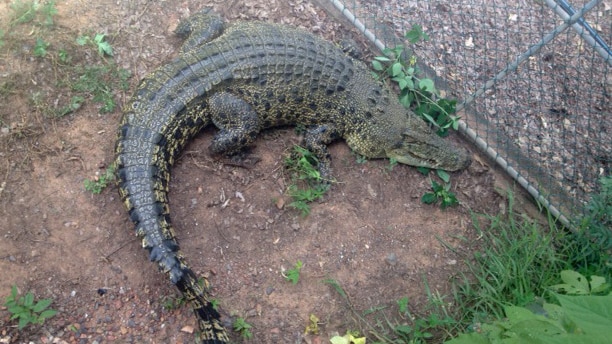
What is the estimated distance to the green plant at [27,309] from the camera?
11.2 feet

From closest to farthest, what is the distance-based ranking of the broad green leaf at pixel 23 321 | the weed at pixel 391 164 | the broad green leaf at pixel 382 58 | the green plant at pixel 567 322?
the green plant at pixel 567 322 < the broad green leaf at pixel 23 321 < the weed at pixel 391 164 < the broad green leaf at pixel 382 58

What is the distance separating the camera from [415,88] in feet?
15.8

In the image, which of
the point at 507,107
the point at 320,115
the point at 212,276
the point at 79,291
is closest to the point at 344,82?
the point at 320,115

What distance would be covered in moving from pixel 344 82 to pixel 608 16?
3081 millimetres

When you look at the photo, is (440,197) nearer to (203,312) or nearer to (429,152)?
(429,152)

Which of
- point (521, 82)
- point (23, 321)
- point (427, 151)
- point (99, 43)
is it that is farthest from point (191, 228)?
point (521, 82)

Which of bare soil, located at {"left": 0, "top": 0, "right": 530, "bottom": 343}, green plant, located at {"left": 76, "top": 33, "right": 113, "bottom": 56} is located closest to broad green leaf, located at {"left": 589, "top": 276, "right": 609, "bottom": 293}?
bare soil, located at {"left": 0, "top": 0, "right": 530, "bottom": 343}

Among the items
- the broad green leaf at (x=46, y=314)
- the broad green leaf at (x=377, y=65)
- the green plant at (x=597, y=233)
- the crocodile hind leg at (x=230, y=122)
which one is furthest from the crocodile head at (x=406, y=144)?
Answer: the broad green leaf at (x=46, y=314)

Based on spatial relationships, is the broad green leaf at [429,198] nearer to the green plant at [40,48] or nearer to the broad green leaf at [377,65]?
the broad green leaf at [377,65]

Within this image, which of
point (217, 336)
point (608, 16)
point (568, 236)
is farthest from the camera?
point (608, 16)

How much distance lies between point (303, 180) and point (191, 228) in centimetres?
96

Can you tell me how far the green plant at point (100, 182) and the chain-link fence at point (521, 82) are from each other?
2.46 metres

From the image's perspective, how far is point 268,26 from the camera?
185 inches

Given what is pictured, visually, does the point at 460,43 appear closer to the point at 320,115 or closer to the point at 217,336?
the point at 320,115
